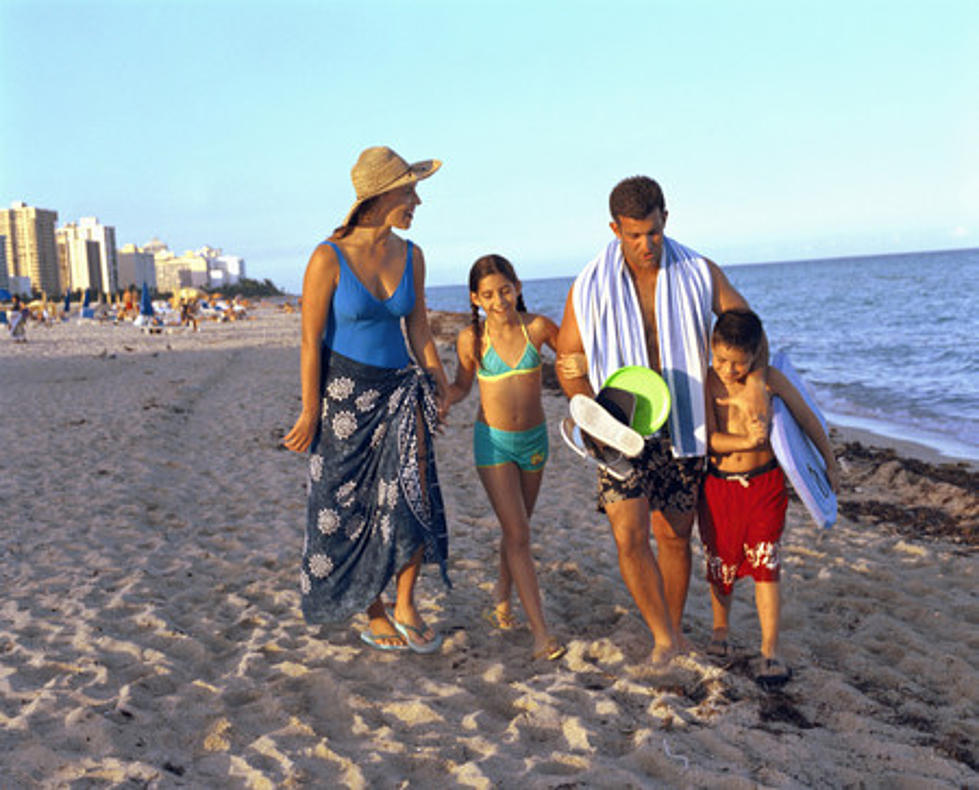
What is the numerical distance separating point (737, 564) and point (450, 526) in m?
2.90

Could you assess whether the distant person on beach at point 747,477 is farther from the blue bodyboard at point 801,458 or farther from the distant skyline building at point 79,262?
the distant skyline building at point 79,262

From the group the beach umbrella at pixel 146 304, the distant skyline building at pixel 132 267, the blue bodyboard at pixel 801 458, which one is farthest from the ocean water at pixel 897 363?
the distant skyline building at pixel 132 267

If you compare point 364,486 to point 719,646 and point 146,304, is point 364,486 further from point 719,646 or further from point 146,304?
point 146,304

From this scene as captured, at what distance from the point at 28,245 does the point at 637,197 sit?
110 metres

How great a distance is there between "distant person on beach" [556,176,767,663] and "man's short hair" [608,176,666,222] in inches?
0.4

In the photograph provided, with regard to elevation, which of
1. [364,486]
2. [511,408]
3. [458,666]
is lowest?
[458,666]

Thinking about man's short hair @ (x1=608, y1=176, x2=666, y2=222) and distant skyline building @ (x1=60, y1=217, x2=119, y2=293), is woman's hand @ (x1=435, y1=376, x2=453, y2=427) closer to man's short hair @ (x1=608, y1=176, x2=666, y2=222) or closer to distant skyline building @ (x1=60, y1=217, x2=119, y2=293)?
man's short hair @ (x1=608, y1=176, x2=666, y2=222)

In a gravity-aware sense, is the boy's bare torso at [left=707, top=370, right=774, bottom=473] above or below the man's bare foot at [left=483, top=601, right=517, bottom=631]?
above

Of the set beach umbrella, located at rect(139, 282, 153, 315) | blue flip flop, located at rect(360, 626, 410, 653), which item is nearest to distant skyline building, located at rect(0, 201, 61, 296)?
beach umbrella, located at rect(139, 282, 153, 315)

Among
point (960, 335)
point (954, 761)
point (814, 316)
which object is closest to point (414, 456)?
point (954, 761)

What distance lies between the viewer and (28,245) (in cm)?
9881

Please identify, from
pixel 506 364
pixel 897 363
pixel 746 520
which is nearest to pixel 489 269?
pixel 506 364

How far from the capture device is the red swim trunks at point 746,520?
325 cm

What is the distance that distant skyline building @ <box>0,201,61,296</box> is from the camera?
323 feet
